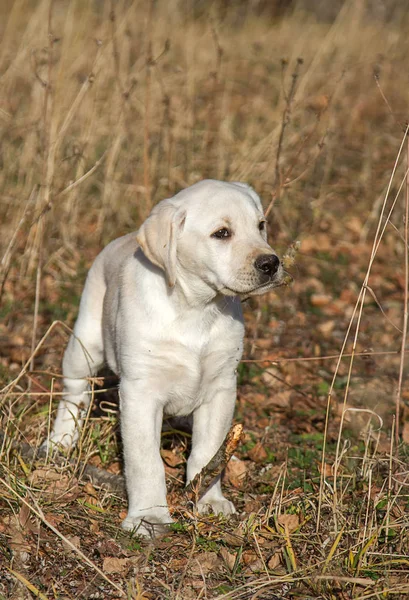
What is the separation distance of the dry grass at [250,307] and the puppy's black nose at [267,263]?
17.6 inches

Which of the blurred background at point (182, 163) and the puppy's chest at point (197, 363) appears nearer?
the puppy's chest at point (197, 363)

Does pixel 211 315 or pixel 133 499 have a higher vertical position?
pixel 211 315

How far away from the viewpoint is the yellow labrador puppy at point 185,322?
3.69 metres

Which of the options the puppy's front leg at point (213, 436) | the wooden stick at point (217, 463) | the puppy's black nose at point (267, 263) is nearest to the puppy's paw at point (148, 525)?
the wooden stick at point (217, 463)

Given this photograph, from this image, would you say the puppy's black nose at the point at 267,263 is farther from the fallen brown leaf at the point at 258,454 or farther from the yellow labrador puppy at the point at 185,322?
the fallen brown leaf at the point at 258,454

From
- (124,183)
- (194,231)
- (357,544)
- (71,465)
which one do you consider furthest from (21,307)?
(357,544)

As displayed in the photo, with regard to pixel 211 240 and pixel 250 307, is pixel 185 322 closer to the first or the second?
pixel 211 240

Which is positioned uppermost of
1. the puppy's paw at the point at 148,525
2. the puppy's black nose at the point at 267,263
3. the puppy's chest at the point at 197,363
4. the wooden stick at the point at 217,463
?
the puppy's black nose at the point at 267,263

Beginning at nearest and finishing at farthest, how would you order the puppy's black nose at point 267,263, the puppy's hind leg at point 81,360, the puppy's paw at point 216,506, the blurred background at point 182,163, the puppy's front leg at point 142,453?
the puppy's black nose at point 267,263, the puppy's front leg at point 142,453, the puppy's paw at point 216,506, the puppy's hind leg at point 81,360, the blurred background at point 182,163

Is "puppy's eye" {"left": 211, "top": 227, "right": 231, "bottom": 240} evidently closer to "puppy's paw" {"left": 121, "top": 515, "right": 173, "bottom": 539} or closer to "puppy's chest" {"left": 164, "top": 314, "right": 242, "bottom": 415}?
"puppy's chest" {"left": 164, "top": 314, "right": 242, "bottom": 415}

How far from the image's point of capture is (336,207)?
888 cm

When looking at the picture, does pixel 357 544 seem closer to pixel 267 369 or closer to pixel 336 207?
pixel 267 369

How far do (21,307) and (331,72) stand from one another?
5.58m

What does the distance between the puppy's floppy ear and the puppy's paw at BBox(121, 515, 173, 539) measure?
3.68 feet
